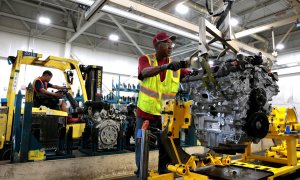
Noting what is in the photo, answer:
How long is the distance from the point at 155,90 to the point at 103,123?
2387 mm

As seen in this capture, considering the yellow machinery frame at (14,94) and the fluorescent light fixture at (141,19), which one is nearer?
the yellow machinery frame at (14,94)

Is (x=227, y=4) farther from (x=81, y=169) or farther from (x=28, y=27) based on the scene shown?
(x=28, y=27)

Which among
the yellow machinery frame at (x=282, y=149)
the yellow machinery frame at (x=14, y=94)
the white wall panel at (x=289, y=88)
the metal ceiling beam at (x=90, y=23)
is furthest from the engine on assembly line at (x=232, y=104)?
the white wall panel at (x=289, y=88)

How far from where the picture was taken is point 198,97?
8.50 feet

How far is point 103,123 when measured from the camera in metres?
4.69

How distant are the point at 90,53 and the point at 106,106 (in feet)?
29.3

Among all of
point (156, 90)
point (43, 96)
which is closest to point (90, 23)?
point (43, 96)

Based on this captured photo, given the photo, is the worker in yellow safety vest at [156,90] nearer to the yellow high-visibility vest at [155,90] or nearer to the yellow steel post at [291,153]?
the yellow high-visibility vest at [155,90]

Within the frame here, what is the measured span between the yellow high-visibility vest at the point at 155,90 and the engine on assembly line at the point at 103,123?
2.25 meters

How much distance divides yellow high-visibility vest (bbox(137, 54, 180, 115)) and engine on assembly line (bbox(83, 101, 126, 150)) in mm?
2249

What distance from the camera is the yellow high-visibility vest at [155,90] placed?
8.45 feet

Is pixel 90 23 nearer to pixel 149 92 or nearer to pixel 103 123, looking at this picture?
pixel 103 123

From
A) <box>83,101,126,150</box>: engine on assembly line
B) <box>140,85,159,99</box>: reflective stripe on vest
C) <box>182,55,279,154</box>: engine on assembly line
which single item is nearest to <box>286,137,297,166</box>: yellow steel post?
<box>182,55,279,154</box>: engine on assembly line

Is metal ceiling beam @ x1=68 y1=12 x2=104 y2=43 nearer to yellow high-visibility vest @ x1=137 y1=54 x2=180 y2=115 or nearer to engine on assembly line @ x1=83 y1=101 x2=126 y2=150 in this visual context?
engine on assembly line @ x1=83 y1=101 x2=126 y2=150
